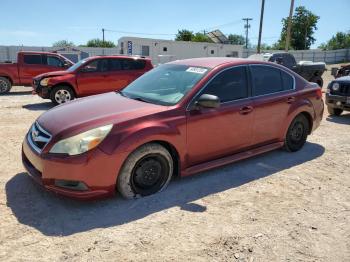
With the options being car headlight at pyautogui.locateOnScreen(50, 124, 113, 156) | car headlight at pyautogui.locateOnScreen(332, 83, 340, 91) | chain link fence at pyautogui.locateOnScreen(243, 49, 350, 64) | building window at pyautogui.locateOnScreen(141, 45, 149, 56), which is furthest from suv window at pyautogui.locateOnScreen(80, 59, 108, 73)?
chain link fence at pyautogui.locateOnScreen(243, 49, 350, 64)

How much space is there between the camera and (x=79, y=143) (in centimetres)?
379

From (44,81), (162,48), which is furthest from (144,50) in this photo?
(44,81)

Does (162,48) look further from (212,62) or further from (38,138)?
(38,138)

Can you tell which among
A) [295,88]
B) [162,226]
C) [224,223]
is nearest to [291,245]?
[224,223]

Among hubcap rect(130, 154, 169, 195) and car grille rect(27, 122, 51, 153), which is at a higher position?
car grille rect(27, 122, 51, 153)

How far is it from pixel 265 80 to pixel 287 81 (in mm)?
574

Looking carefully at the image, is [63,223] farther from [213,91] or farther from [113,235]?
[213,91]

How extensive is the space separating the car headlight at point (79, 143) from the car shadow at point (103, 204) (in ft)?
2.18

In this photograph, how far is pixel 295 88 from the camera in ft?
19.6

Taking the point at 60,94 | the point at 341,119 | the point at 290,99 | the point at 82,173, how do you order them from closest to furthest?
the point at 82,173, the point at 290,99, the point at 341,119, the point at 60,94

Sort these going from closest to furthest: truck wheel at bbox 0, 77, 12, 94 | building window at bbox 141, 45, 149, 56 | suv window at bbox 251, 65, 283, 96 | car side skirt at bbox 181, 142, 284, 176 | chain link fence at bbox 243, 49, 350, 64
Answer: car side skirt at bbox 181, 142, 284, 176 → suv window at bbox 251, 65, 283, 96 → truck wheel at bbox 0, 77, 12, 94 → building window at bbox 141, 45, 149, 56 → chain link fence at bbox 243, 49, 350, 64

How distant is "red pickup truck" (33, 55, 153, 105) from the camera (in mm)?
11086

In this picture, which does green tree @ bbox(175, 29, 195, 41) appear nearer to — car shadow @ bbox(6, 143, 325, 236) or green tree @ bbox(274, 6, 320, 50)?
green tree @ bbox(274, 6, 320, 50)

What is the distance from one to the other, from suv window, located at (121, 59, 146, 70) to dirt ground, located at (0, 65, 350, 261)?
755 cm
